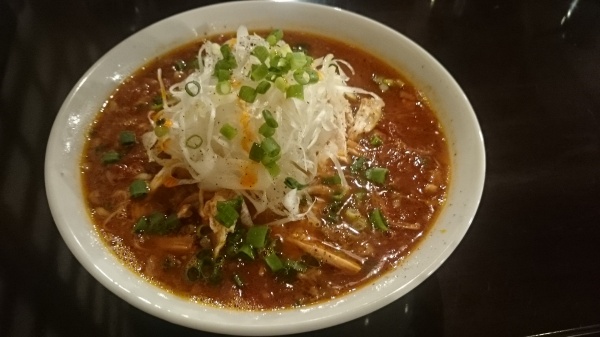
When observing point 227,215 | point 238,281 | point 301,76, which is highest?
point 301,76

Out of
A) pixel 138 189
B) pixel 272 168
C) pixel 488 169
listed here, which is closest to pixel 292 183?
pixel 272 168

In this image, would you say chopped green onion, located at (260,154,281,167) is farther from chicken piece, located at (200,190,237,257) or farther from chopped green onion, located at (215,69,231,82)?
chopped green onion, located at (215,69,231,82)

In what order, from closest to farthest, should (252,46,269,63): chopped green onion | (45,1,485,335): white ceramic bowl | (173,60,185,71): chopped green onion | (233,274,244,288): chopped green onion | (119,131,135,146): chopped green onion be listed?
(45,1,485,335): white ceramic bowl
(233,274,244,288): chopped green onion
(252,46,269,63): chopped green onion
(119,131,135,146): chopped green onion
(173,60,185,71): chopped green onion

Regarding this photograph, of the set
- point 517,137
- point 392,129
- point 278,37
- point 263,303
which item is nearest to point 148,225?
point 263,303

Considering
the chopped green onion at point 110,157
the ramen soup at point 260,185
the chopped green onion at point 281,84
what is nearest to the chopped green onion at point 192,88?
the ramen soup at point 260,185

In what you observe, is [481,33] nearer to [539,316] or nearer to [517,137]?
[517,137]

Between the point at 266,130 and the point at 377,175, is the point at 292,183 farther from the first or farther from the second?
the point at 377,175

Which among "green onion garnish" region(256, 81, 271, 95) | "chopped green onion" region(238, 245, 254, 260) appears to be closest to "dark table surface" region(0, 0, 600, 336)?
"chopped green onion" region(238, 245, 254, 260)
